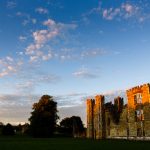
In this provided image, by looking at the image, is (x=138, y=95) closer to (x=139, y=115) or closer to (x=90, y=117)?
(x=139, y=115)

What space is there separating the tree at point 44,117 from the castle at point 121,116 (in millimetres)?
8825

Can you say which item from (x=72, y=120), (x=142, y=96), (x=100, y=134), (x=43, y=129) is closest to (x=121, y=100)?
(x=100, y=134)

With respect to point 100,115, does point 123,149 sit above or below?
below

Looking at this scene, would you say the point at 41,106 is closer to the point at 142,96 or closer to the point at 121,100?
the point at 121,100

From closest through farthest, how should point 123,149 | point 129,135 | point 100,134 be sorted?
1. point 123,149
2. point 129,135
3. point 100,134

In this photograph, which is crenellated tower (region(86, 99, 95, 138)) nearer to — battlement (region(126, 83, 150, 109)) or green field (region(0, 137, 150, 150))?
battlement (region(126, 83, 150, 109))

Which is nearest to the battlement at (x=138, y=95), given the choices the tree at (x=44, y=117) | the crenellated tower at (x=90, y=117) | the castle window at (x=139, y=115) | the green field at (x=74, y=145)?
the castle window at (x=139, y=115)

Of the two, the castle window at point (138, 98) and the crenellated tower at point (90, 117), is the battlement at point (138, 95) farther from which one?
the crenellated tower at point (90, 117)

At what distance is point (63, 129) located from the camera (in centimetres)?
12100

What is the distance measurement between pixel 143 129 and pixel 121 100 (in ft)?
49.8

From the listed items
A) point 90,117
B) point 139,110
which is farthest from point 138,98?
point 90,117

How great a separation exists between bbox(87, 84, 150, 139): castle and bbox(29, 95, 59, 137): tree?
8.82m

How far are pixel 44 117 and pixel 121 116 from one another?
811 inches

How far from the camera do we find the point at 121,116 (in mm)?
59656
